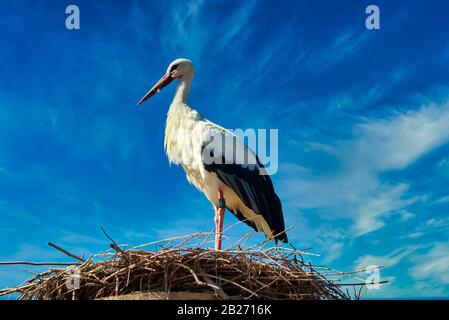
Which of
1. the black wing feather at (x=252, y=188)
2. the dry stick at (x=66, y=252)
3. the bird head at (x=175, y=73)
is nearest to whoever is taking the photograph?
the dry stick at (x=66, y=252)

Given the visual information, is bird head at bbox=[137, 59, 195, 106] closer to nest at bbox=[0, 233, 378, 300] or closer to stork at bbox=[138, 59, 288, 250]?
stork at bbox=[138, 59, 288, 250]

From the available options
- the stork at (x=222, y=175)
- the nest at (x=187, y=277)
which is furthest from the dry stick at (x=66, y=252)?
the stork at (x=222, y=175)

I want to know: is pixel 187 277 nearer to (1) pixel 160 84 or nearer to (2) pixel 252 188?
(2) pixel 252 188

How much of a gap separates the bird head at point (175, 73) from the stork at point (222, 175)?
67 cm

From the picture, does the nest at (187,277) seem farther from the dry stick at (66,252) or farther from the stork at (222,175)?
the stork at (222,175)

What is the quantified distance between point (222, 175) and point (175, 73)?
171cm

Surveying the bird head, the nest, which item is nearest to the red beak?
the bird head

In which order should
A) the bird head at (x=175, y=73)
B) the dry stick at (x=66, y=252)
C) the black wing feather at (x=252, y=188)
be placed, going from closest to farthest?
the dry stick at (x=66, y=252)
the black wing feather at (x=252, y=188)
the bird head at (x=175, y=73)

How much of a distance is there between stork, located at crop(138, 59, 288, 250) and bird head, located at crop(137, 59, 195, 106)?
67 cm

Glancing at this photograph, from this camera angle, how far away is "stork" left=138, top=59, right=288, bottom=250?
15.8ft

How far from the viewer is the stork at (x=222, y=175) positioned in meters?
4.81

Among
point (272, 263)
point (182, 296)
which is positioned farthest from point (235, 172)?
point (182, 296)
